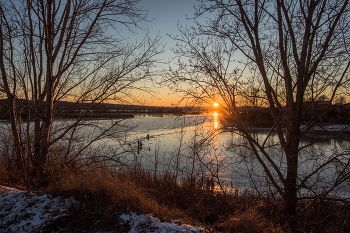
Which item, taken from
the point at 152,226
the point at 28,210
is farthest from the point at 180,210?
the point at 28,210

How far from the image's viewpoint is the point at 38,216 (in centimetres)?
439

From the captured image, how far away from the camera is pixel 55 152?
823cm

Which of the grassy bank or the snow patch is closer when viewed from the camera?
the snow patch

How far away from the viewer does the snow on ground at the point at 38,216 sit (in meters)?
3.97

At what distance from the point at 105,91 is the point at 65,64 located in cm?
134

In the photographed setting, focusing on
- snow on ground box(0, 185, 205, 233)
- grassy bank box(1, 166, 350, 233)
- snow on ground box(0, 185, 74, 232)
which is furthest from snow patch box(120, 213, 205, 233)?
snow on ground box(0, 185, 74, 232)

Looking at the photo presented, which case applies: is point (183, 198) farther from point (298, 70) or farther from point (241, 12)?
point (241, 12)

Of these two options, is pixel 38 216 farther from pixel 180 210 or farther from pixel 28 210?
pixel 180 210

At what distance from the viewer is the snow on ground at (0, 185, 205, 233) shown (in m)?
3.97

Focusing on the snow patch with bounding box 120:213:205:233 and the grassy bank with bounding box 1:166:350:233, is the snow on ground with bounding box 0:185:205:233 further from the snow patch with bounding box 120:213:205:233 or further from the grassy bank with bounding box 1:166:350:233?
the grassy bank with bounding box 1:166:350:233

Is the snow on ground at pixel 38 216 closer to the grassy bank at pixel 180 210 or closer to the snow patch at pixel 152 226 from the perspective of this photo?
the snow patch at pixel 152 226

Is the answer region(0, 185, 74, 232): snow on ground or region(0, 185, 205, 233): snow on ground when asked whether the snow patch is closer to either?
region(0, 185, 205, 233): snow on ground

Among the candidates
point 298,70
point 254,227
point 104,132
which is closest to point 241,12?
point 298,70

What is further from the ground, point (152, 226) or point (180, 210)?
point (152, 226)
